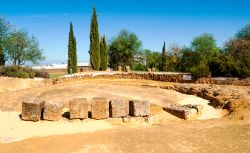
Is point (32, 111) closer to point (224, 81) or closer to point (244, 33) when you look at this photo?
point (224, 81)

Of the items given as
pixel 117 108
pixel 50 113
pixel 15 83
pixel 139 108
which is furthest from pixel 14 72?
pixel 139 108

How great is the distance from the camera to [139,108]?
17.3m

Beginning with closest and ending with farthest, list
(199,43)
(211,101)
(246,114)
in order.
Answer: (246,114) → (211,101) → (199,43)

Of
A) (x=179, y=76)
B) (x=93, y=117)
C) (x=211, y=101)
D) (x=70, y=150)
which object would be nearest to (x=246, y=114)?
(x=211, y=101)

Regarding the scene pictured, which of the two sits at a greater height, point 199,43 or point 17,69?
point 199,43

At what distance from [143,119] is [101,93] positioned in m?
5.97

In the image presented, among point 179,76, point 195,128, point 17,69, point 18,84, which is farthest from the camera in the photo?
point 179,76

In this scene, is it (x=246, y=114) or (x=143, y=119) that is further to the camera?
(x=246, y=114)

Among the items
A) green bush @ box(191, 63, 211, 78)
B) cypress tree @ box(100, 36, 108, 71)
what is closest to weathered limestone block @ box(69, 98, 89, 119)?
green bush @ box(191, 63, 211, 78)

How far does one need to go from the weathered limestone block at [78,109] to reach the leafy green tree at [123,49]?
156 ft

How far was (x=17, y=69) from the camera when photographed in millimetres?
33250

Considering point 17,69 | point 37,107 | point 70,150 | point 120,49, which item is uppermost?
point 120,49

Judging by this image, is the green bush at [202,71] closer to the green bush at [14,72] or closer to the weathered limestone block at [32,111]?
the green bush at [14,72]

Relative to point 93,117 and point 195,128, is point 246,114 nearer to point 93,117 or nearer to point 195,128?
point 195,128
